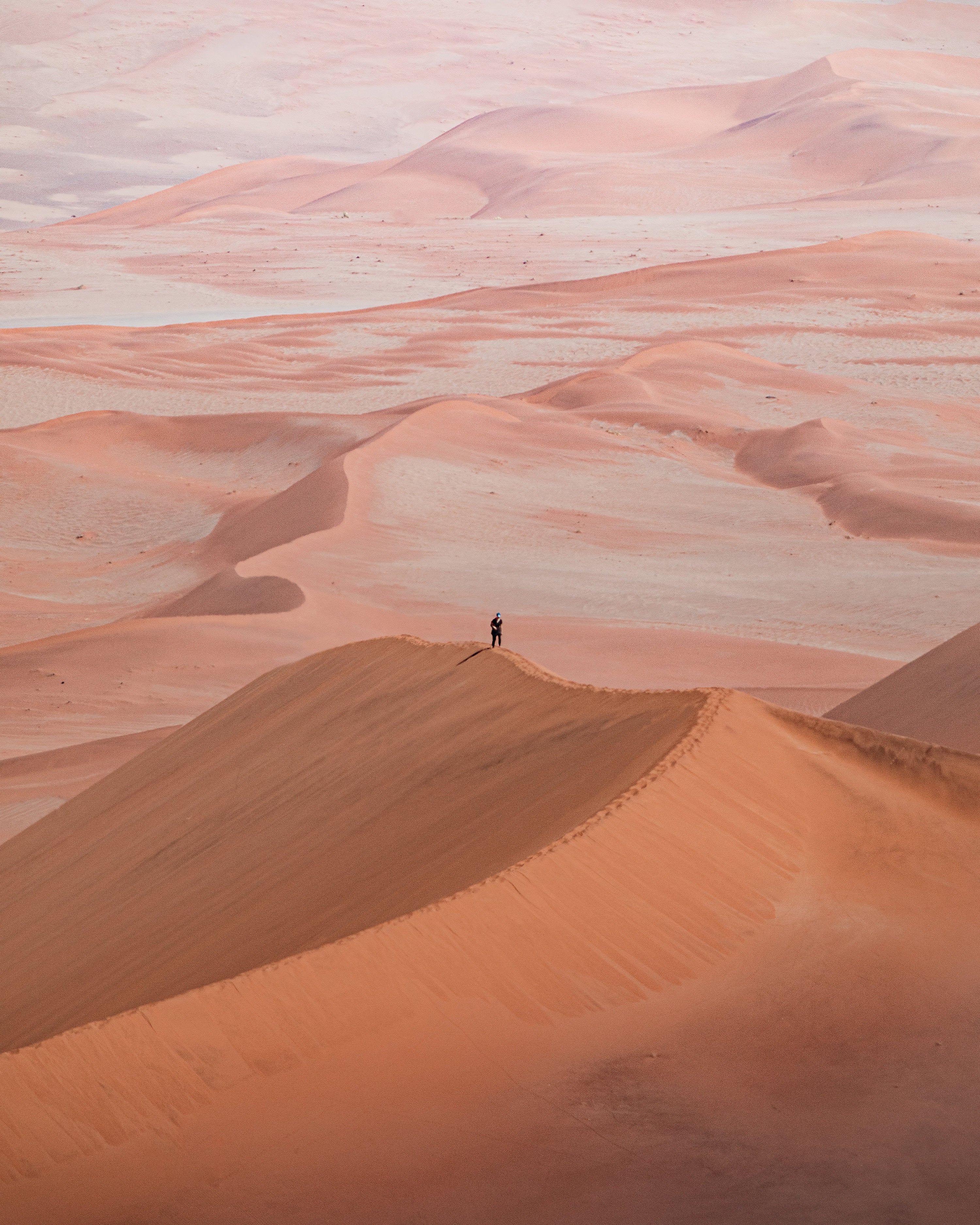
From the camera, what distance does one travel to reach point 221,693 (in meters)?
13.5

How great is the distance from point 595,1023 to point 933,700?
612 cm

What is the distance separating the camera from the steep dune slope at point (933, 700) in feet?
30.6

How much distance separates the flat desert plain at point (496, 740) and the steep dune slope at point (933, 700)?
6 cm

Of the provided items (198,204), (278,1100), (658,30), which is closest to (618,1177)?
(278,1100)

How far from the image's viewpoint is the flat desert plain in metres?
4.11

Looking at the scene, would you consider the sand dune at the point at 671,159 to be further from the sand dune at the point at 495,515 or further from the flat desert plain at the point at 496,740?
the sand dune at the point at 495,515

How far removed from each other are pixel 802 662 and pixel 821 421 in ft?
40.1

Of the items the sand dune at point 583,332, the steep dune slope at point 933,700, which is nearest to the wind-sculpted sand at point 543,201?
the sand dune at point 583,332

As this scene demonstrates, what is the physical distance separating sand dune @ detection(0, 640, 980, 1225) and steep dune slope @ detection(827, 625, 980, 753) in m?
2.91

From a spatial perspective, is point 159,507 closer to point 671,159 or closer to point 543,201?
point 543,201

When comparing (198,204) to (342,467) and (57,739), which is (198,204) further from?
(57,739)

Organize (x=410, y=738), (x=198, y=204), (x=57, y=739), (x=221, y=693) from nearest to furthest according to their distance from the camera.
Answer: (x=410, y=738) < (x=57, y=739) < (x=221, y=693) < (x=198, y=204)

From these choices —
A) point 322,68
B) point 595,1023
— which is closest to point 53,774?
point 595,1023

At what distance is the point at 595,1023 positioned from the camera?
4602 mm
